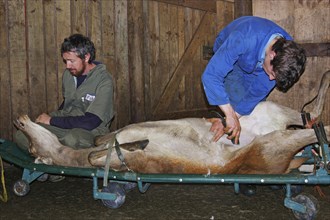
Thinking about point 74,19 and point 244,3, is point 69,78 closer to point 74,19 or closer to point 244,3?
point 74,19

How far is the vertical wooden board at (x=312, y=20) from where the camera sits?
4.81 m

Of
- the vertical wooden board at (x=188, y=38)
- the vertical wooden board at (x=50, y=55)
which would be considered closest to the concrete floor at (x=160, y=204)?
the vertical wooden board at (x=50, y=55)

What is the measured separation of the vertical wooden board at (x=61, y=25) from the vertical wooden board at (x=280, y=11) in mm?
2505

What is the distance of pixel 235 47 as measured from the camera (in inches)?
128

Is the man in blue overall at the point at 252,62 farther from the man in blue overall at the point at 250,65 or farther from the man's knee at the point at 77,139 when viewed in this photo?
the man's knee at the point at 77,139

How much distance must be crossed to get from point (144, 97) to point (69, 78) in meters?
2.66

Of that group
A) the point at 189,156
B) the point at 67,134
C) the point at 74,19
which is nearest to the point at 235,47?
the point at 189,156

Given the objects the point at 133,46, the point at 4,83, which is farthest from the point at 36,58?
the point at 133,46

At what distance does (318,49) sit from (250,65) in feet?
5.80

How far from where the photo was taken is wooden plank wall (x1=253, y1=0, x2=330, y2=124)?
4.82 m

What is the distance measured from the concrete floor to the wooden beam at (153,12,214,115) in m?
3.01

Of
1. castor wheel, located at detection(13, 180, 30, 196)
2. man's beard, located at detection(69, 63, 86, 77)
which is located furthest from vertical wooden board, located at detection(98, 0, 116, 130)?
castor wheel, located at detection(13, 180, 30, 196)

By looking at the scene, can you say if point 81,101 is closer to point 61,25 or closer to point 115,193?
point 115,193

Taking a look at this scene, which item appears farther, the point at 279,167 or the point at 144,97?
the point at 144,97
